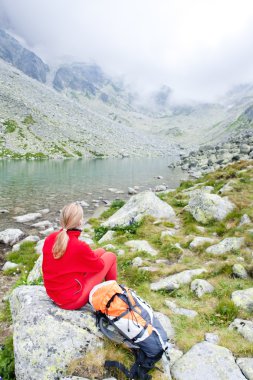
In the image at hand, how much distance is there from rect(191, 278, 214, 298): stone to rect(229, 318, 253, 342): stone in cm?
164

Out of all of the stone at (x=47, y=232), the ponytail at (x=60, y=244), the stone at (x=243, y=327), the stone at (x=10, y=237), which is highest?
the ponytail at (x=60, y=244)

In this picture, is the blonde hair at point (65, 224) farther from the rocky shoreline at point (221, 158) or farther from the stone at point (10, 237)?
the rocky shoreline at point (221, 158)

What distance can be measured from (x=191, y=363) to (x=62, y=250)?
364cm

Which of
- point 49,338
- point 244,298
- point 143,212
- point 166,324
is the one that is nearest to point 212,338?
point 166,324

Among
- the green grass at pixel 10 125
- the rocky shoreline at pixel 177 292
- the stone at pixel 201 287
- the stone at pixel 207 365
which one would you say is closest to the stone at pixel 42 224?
the rocky shoreline at pixel 177 292

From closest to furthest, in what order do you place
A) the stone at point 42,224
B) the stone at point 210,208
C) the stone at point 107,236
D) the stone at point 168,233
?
1. the stone at point 168,233
2. the stone at point 107,236
3. the stone at point 210,208
4. the stone at point 42,224

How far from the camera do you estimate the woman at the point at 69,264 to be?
6.32m

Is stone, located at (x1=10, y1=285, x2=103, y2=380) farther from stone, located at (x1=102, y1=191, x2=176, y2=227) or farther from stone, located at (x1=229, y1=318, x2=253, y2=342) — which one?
stone, located at (x1=102, y1=191, x2=176, y2=227)

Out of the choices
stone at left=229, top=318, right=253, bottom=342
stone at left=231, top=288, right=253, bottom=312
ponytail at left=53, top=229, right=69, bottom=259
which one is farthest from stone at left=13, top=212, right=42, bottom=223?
stone at left=229, top=318, right=253, bottom=342

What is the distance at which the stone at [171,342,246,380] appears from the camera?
5754 millimetres

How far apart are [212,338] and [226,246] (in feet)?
19.4

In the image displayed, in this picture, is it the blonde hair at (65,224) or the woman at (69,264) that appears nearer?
the blonde hair at (65,224)

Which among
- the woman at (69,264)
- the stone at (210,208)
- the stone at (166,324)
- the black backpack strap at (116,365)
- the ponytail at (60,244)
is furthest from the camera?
the stone at (210,208)

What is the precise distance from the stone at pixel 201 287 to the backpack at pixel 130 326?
3.43m
